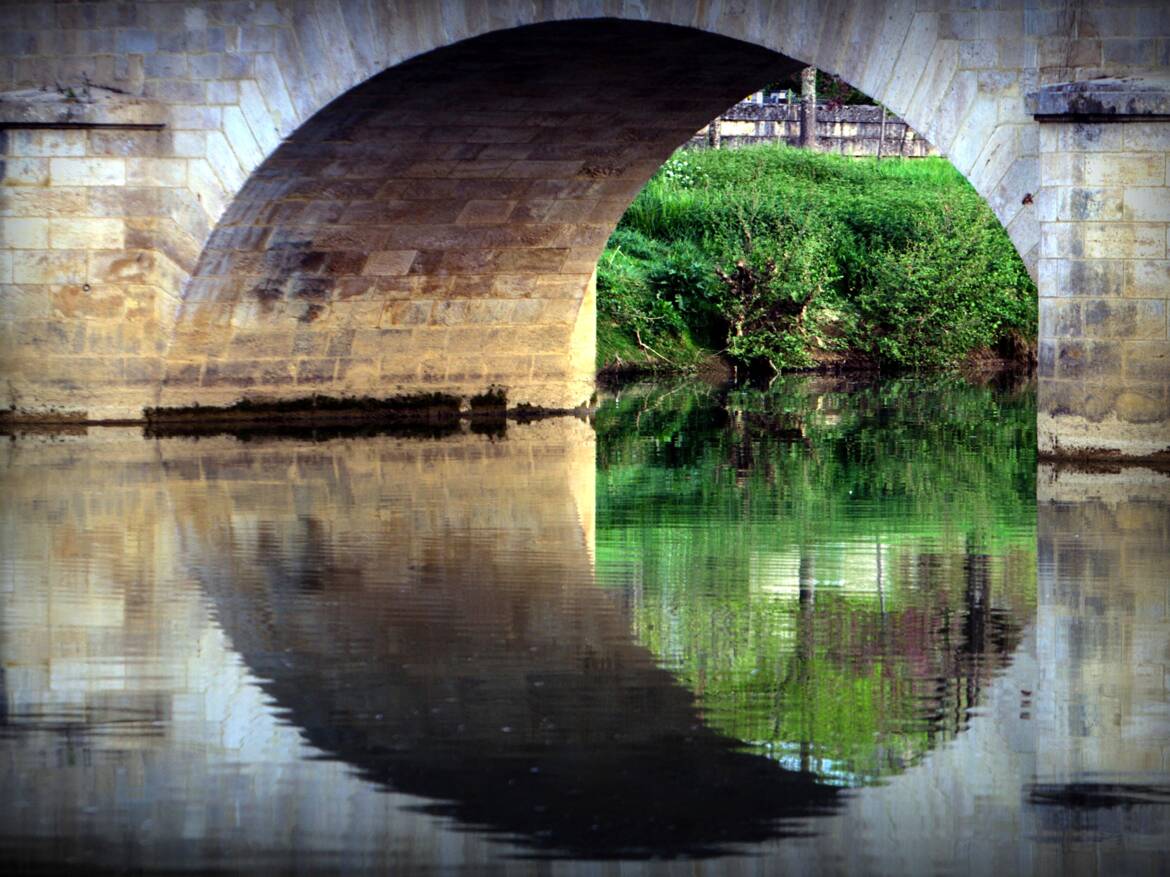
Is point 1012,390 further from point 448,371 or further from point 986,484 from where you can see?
point 986,484

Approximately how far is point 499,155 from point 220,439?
108 inches

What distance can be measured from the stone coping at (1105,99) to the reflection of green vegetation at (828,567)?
195cm

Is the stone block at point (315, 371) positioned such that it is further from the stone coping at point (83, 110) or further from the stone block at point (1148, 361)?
the stone block at point (1148, 361)

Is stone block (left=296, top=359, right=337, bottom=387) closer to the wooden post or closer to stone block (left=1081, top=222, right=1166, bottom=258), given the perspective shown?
stone block (left=1081, top=222, right=1166, bottom=258)

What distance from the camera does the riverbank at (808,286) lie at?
80.4 feet

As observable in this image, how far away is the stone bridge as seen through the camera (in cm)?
1182

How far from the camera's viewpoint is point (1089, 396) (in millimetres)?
12070

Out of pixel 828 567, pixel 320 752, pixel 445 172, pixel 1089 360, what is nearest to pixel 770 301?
pixel 445 172

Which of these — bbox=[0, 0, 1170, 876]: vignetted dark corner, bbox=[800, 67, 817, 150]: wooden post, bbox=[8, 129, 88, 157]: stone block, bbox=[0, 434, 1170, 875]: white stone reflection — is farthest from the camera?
bbox=[800, 67, 817, 150]: wooden post

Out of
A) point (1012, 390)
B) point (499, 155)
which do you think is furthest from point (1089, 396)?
point (1012, 390)

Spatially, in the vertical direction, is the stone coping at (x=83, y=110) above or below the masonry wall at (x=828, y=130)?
below

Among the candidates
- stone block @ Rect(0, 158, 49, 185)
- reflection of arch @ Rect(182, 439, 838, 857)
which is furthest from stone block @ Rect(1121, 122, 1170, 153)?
stone block @ Rect(0, 158, 49, 185)

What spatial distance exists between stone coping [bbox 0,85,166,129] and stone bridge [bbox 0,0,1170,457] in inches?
0.7

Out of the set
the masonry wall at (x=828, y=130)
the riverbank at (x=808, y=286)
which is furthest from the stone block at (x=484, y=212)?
the masonry wall at (x=828, y=130)
